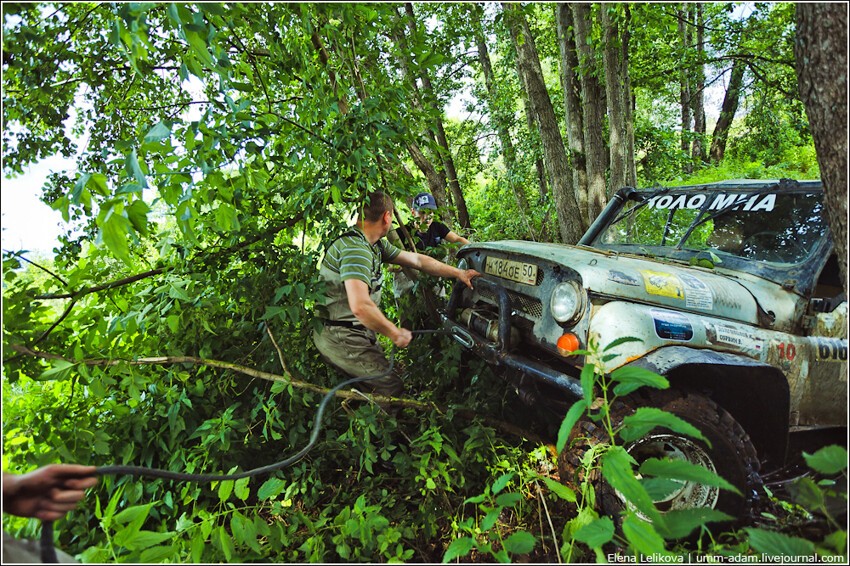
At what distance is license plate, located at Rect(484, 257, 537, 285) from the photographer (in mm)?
3229

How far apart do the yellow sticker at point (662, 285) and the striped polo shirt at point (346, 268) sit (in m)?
1.61

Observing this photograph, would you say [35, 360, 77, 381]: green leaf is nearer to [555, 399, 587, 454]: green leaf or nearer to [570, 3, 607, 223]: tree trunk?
[555, 399, 587, 454]: green leaf

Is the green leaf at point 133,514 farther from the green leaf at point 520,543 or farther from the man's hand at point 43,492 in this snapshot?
the green leaf at point 520,543

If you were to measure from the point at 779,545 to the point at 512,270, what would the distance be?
2.03m

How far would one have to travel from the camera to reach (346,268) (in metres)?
3.08

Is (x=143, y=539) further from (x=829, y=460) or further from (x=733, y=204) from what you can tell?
(x=733, y=204)

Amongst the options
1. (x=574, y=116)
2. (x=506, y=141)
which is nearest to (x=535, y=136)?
(x=506, y=141)

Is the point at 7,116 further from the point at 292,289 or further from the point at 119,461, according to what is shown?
the point at 119,461

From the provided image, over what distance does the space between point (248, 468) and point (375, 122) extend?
2248 mm

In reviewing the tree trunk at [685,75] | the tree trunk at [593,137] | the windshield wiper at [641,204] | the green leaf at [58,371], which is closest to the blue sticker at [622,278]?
the windshield wiper at [641,204]

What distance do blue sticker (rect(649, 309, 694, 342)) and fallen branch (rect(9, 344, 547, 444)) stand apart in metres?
1.18

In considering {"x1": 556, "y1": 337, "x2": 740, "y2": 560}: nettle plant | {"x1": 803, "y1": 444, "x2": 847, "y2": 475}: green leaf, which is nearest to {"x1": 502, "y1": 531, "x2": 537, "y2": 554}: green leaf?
{"x1": 556, "y1": 337, "x2": 740, "y2": 560}: nettle plant

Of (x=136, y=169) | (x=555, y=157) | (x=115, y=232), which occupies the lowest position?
(x=115, y=232)

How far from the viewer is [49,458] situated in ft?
7.66
